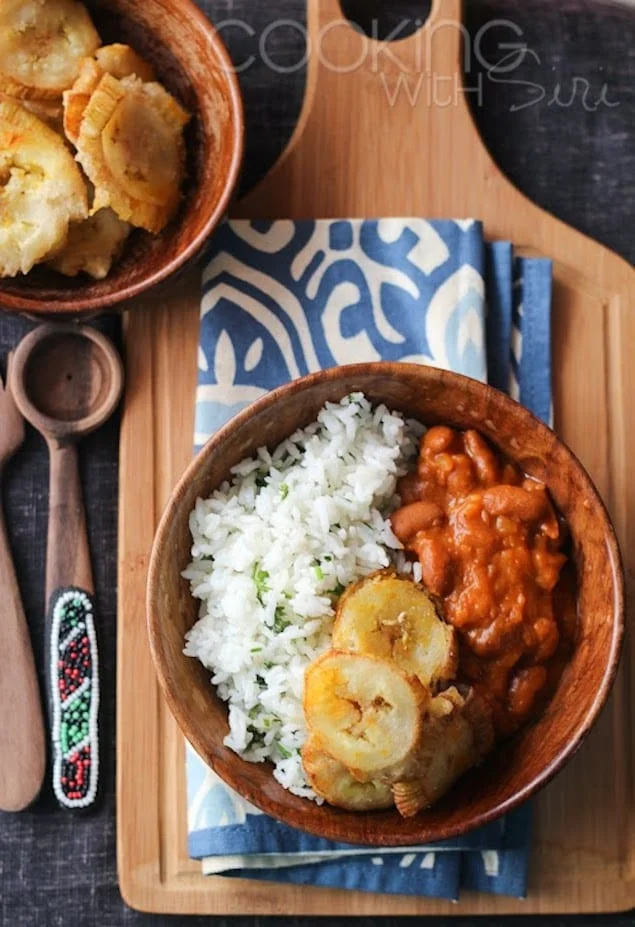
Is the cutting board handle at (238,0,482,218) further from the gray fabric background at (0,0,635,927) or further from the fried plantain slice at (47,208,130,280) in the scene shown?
the fried plantain slice at (47,208,130,280)

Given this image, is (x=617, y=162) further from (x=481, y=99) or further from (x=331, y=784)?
(x=331, y=784)

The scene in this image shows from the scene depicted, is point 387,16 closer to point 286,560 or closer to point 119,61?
point 119,61

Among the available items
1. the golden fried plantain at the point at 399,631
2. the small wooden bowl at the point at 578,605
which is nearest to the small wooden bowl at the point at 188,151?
the small wooden bowl at the point at 578,605

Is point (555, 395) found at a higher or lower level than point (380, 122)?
lower

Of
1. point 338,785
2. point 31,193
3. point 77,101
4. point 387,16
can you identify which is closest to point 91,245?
point 31,193

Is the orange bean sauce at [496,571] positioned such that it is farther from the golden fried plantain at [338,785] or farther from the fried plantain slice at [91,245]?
the fried plantain slice at [91,245]

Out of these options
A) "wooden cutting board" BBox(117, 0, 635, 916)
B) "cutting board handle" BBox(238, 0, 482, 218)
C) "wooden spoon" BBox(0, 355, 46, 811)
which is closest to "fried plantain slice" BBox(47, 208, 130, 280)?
"wooden cutting board" BBox(117, 0, 635, 916)

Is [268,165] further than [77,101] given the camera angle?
Yes
